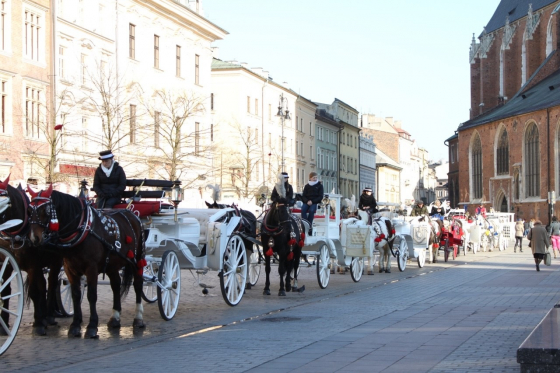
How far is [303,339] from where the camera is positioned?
1002 cm

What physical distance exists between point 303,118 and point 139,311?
218 ft

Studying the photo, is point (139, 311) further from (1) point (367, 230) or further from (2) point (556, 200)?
(2) point (556, 200)

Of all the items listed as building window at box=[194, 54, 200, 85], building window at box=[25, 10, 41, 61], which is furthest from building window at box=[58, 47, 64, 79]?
building window at box=[194, 54, 200, 85]

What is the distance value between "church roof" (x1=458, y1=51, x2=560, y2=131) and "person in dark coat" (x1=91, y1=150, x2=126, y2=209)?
192 feet

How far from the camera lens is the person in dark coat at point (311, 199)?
17094 millimetres

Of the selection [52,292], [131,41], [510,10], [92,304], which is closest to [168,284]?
[52,292]

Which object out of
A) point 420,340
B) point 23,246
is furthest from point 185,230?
point 420,340

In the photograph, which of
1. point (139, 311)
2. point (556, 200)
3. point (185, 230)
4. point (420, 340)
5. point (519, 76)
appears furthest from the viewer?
point (519, 76)

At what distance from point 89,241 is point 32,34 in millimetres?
25228

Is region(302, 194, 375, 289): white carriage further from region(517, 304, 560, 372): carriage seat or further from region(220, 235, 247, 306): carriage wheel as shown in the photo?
region(517, 304, 560, 372): carriage seat

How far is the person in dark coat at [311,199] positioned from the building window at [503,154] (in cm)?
6088

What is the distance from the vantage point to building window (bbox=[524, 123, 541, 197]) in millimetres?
69812

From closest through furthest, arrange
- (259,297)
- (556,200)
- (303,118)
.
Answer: (259,297) < (556,200) < (303,118)

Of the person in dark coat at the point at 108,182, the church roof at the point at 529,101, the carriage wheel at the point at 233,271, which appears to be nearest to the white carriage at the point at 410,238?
the carriage wheel at the point at 233,271
